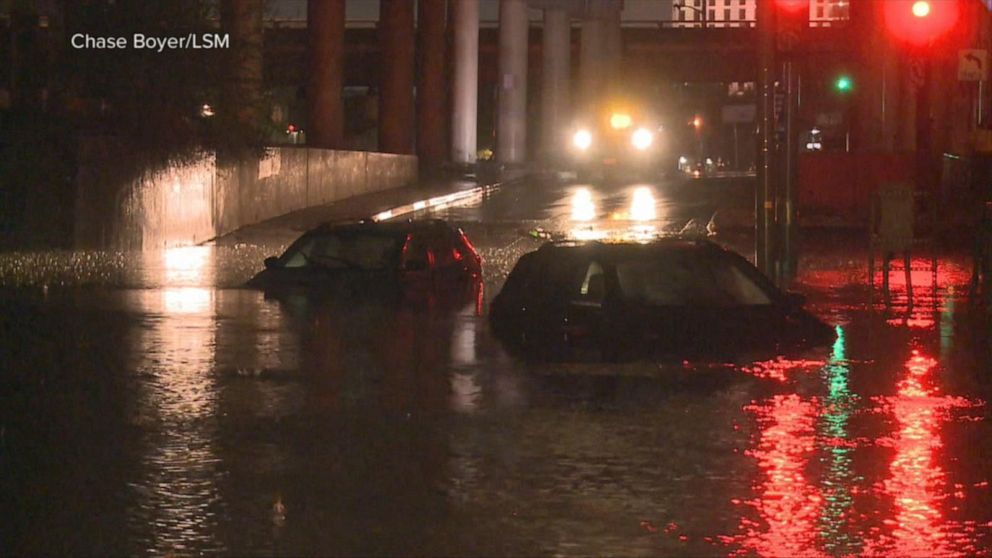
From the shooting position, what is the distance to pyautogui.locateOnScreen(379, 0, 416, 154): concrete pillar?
61.3 m

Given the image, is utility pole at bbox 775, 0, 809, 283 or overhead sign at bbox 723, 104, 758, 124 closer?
utility pole at bbox 775, 0, 809, 283

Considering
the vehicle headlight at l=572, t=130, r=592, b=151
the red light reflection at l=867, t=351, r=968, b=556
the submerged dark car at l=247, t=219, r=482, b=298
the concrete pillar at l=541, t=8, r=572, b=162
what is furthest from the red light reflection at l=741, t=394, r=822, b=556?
the concrete pillar at l=541, t=8, r=572, b=162

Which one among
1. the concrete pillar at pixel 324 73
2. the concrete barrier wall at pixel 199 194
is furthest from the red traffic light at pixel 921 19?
the concrete pillar at pixel 324 73

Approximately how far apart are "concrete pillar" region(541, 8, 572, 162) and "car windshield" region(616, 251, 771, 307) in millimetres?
64605

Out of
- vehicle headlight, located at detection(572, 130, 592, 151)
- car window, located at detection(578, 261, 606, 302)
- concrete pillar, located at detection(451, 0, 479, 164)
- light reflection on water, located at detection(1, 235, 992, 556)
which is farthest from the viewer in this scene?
vehicle headlight, located at detection(572, 130, 592, 151)

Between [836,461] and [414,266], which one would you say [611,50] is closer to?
[414,266]

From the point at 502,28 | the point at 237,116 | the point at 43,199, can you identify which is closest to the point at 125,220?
the point at 43,199

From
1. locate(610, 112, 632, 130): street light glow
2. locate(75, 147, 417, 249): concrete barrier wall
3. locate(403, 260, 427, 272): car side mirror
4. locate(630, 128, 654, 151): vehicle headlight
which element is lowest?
locate(403, 260, 427, 272): car side mirror

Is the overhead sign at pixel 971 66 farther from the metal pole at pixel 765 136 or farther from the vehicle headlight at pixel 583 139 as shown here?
the vehicle headlight at pixel 583 139

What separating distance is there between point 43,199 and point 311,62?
21.8 m

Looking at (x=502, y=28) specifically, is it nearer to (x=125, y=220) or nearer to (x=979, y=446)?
(x=125, y=220)

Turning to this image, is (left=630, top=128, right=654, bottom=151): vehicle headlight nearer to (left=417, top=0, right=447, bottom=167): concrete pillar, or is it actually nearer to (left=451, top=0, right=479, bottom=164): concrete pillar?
(left=451, top=0, right=479, bottom=164): concrete pillar

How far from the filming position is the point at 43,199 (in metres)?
32.3

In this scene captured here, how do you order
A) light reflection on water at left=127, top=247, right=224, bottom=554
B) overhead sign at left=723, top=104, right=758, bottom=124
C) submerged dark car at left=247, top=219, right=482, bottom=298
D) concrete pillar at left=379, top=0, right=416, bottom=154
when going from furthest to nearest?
1. overhead sign at left=723, top=104, right=758, bottom=124
2. concrete pillar at left=379, top=0, right=416, bottom=154
3. submerged dark car at left=247, top=219, right=482, bottom=298
4. light reflection on water at left=127, top=247, right=224, bottom=554
